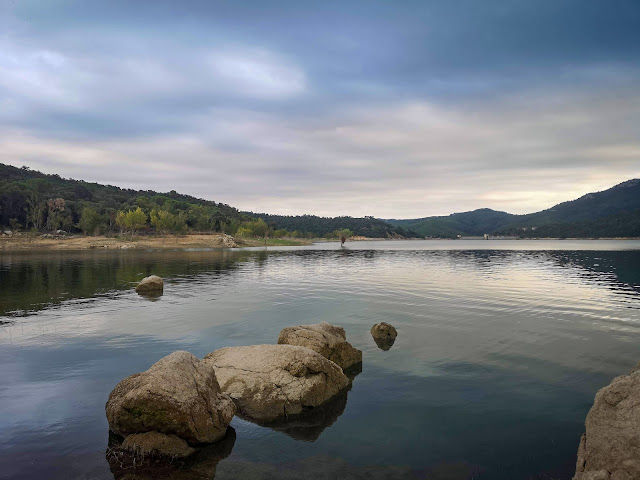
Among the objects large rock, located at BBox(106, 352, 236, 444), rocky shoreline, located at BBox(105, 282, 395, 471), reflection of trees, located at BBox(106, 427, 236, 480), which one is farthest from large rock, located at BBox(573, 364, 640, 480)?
large rock, located at BBox(106, 352, 236, 444)

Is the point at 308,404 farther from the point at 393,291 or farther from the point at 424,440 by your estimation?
the point at 393,291

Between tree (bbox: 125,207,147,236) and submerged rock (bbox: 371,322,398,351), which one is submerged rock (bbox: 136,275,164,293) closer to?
submerged rock (bbox: 371,322,398,351)

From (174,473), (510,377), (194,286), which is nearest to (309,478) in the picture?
(174,473)

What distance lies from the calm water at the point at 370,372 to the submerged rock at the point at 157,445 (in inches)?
27.6

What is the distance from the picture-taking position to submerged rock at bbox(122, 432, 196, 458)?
11.2 m

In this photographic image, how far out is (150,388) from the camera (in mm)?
11422

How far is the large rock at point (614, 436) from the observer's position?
7.91m

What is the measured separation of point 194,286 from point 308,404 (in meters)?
37.6

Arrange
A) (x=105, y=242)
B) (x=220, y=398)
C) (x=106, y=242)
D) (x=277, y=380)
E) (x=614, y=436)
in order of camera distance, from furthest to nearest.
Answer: (x=106, y=242) < (x=105, y=242) < (x=277, y=380) < (x=220, y=398) < (x=614, y=436)

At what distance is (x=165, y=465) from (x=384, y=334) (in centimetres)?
1618

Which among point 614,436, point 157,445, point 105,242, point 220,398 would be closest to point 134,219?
point 105,242

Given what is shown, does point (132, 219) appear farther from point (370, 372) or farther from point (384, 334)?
point (370, 372)

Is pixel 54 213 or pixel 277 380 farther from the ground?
pixel 54 213

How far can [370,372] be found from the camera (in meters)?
18.7
